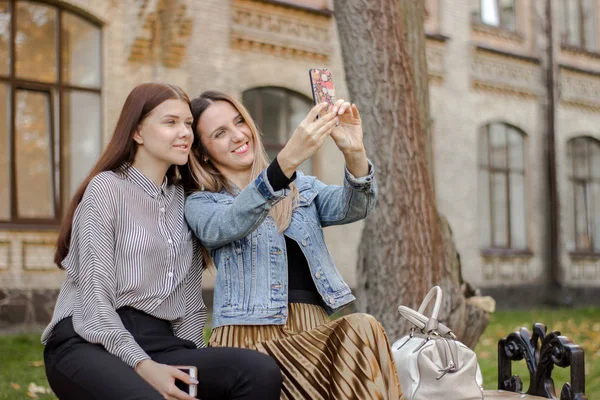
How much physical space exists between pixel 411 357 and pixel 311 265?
616 millimetres

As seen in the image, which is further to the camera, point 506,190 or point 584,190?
point 584,190

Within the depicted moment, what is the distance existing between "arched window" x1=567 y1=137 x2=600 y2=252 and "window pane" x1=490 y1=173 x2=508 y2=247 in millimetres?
→ 2127

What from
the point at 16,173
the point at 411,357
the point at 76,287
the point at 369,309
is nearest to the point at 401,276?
the point at 369,309

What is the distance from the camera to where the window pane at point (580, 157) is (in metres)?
20.2

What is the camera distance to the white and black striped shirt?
2.91 m

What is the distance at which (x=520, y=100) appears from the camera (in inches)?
746

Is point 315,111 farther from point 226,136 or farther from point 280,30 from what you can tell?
point 280,30

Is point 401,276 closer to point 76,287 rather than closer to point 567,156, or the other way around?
point 76,287

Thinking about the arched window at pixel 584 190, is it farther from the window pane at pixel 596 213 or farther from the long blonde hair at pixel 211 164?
the long blonde hair at pixel 211 164

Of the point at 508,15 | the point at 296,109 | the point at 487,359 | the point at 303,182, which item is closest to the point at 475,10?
the point at 508,15

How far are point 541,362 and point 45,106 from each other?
9201mm

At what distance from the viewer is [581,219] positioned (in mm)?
20438

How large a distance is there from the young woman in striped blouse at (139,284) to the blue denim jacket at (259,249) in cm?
12

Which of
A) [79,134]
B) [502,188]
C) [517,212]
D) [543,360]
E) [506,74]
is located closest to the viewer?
[543,360]
